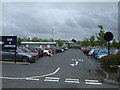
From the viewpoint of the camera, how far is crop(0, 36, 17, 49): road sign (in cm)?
1588

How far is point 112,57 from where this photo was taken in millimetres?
11781

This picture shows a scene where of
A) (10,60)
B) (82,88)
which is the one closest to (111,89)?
(82,88)

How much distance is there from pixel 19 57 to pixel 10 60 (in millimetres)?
1020

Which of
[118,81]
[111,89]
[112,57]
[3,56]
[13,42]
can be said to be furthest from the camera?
[3,56]

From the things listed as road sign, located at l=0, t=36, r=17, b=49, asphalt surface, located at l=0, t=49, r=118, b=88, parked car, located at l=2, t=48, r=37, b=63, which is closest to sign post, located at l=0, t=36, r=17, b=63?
road sign, located at l=0, t=36, r=17, b=49

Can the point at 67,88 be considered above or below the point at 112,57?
below

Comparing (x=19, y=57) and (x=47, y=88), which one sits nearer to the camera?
(x=47, y=88)

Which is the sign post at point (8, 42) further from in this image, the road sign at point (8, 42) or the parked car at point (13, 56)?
the parked car at point (13, 56)

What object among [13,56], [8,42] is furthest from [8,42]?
[13,56]

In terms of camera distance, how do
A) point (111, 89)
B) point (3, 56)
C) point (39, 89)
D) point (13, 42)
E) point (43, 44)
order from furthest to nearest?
1. point (43, 44)
2. point (3, 56)
3. point (13, 42)
4. point (111, 89)
5. point (39, 89)

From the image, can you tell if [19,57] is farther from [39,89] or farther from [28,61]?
[39,89]

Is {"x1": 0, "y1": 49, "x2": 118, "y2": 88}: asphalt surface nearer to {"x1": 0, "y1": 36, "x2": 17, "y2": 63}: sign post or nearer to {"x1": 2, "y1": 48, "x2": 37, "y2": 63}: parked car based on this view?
{"x1": 0, "y1": 36, "x2": 17, "y2": 63}: sign post

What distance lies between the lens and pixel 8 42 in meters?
16.0

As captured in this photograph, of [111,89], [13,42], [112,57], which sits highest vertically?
[13,42]
